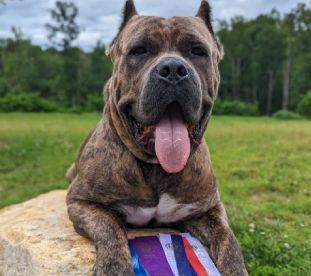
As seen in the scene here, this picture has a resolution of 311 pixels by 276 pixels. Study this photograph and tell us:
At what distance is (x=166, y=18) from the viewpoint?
3.67m

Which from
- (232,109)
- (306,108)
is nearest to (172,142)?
Answer: (306,108)

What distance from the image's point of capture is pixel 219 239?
3596mm

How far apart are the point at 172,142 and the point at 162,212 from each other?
0.69 meters

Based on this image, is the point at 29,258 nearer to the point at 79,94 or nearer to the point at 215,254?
the point at 215,254

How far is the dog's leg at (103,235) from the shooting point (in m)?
3.10

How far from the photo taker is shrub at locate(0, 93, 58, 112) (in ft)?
128

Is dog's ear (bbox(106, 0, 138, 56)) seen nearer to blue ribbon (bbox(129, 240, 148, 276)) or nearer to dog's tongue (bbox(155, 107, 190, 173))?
dog's tongue (bbox(155, 107, 190, 173))

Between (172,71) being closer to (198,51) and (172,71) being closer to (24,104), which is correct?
(198,51)

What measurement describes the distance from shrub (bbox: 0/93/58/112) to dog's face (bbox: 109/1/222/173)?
119ft

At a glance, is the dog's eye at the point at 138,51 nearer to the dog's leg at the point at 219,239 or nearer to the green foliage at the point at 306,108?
the dog's leg at the point at 219,239

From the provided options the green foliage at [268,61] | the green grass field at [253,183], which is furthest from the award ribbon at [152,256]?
the green foliage at [268,61]

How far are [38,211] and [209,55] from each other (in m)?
2.23

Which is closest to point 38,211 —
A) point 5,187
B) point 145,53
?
point 145,53

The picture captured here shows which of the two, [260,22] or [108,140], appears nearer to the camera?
[108,140]
